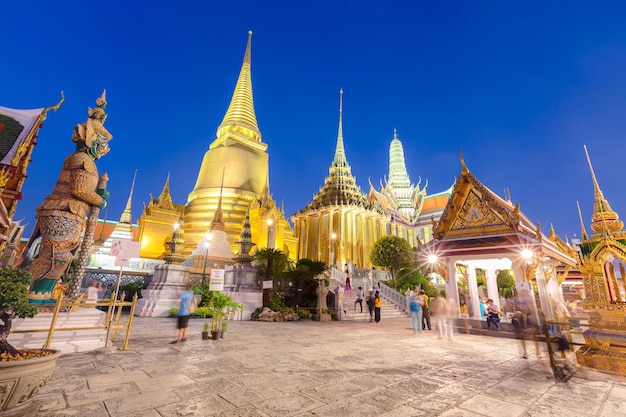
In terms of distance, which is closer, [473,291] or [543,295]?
[543,295]

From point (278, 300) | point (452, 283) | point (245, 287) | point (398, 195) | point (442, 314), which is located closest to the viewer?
point (442, 314)

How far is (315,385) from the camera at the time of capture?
3674mm

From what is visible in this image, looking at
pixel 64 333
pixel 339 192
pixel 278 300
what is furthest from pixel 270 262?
pixel 339 192

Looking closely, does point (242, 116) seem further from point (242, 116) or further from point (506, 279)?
point (506, 279)

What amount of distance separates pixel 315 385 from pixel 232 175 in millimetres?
25905

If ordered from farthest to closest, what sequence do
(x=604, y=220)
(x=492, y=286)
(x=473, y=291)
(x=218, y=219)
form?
1. (x=218, y=219)
2. (x=492, y=286)
3. (x=473, y=291)
4. (x=604, y=220)

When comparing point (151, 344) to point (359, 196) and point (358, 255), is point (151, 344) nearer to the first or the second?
point (358, 255)

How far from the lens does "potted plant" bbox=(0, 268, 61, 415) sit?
253 centimetres

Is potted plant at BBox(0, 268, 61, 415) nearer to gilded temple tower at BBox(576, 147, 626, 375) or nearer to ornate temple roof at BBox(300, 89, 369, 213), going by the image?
gilded temple tower at BBox(576, 147, 626, 375)

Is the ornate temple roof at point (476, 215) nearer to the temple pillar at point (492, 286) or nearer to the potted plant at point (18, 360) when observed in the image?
the temple pillar at point (492, 286)

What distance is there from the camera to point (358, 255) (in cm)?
3159

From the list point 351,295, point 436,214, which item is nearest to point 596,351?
point 351,295

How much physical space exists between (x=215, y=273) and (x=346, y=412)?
8062 mm

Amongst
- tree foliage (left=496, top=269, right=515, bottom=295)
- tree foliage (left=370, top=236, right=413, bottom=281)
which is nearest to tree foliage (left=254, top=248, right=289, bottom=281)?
tree foliage (left=370, top=236, right=413, bottom=281)
